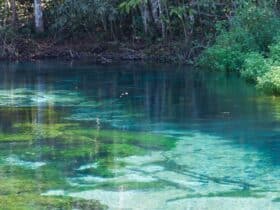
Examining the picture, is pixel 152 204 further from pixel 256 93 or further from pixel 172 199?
pixel 256 93

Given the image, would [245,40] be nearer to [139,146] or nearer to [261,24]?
[261,24]

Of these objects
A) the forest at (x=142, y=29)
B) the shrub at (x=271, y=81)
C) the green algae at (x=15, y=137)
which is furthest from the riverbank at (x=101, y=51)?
the green algae at (x=15, y=137)

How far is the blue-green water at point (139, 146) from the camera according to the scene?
25.3 ft

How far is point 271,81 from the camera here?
1548cm

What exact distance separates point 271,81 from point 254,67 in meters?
2.63

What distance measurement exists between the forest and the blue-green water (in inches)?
120

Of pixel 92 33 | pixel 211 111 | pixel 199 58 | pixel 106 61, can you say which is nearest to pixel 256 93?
pixel 211 111

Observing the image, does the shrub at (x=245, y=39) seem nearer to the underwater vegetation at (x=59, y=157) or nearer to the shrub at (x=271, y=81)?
the shrub at (x=271, y=81)

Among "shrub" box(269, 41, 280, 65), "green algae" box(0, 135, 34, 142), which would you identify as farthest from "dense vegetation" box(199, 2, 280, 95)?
"green algae" box(0, 135, 34, 142)

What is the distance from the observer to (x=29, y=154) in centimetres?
988

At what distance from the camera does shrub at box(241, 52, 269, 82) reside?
57.3ft

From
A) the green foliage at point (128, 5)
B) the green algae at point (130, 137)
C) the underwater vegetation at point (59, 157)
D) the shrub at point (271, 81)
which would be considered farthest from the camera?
the green foliage at point (128, 5)

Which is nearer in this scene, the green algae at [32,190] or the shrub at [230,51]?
the green algae at [32,190]

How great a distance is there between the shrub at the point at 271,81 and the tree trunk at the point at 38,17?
582 inches
